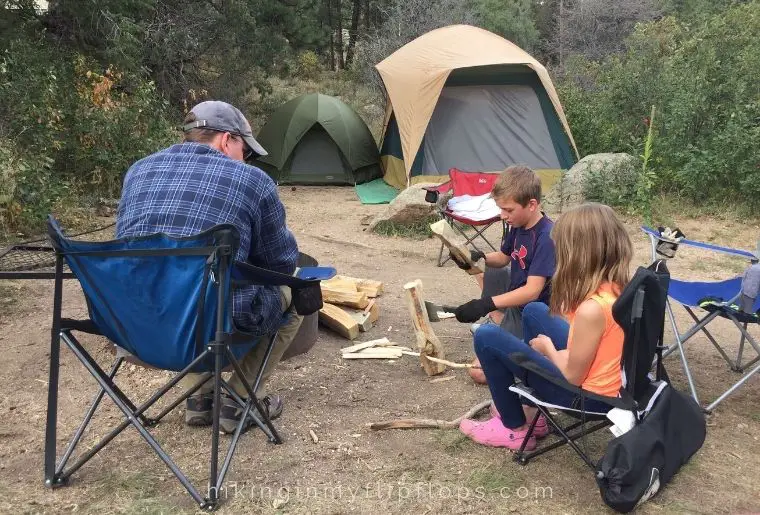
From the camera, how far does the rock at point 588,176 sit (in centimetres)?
756

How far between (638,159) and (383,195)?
313cm

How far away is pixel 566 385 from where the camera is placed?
2311 millimetres

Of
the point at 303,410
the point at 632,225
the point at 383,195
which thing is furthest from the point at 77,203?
the point at 632,225

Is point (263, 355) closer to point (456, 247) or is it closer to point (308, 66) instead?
point (456, 247)

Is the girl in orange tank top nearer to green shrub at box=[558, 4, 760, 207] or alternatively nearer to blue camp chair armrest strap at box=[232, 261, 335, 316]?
blue camp chair armrest strap at box=[232, 261, 335, 316]

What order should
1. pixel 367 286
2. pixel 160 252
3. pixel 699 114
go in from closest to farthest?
pixel 160 252 → pixel 367 286 → pixel 699 114

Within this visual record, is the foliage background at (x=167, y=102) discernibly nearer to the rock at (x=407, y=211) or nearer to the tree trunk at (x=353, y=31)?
the rock at (x=407, y=211)

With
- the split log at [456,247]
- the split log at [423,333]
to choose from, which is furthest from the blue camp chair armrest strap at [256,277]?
the split log at [456,247]

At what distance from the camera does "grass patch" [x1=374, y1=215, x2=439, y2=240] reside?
7039 millimetres

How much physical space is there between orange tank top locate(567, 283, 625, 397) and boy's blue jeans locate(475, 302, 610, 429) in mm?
56

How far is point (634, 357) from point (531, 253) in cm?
88

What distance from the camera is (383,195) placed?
917 cm

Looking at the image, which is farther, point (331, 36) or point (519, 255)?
point (331, 36)

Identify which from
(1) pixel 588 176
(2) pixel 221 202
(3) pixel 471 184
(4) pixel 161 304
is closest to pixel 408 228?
(3) pixel 471 184
